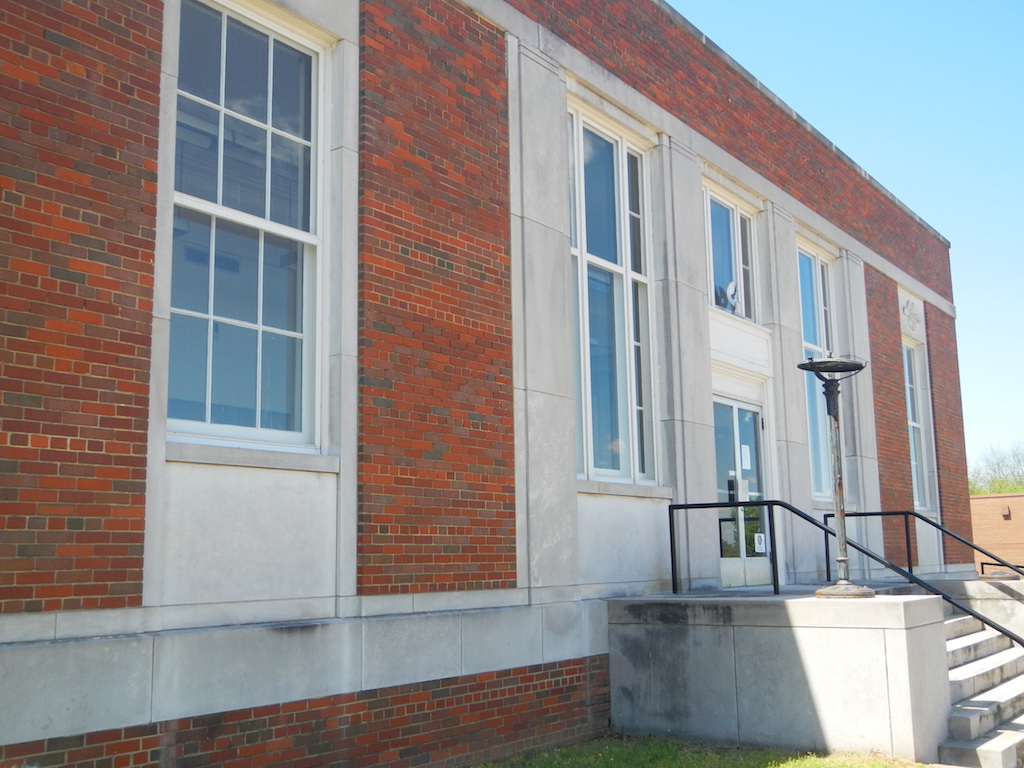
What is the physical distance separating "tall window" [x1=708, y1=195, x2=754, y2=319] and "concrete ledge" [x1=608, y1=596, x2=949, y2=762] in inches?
195

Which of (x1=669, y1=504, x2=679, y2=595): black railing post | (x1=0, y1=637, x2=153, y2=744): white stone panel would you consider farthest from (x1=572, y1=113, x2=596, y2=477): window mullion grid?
(x1=0, y1=637, x2=153, y2=744): white stone panel

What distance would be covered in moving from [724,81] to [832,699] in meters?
8.11

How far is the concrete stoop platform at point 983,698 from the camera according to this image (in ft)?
26.7

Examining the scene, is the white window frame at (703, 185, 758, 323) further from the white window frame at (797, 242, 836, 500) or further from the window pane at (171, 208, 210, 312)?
the window pane at (171, 208, 210, 312)

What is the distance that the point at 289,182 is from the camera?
24.8ft

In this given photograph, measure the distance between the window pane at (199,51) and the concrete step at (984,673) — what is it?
7.76 m

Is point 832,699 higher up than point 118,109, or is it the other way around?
point 118,109

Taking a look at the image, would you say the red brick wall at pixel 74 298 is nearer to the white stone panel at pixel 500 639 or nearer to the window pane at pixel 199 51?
the window pane at pixel 199 51

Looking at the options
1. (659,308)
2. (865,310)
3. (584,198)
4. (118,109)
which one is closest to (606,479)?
(659,308)

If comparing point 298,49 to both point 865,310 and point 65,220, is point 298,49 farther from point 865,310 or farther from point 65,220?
point 865,310

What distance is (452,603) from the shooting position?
8.00 m

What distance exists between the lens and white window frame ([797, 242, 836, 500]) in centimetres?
1504

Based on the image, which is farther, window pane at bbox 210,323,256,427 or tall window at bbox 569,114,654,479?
tall window at bbox 569,114,654,479

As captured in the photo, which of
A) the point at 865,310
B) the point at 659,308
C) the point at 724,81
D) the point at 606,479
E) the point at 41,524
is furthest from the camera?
the point at 865,310
